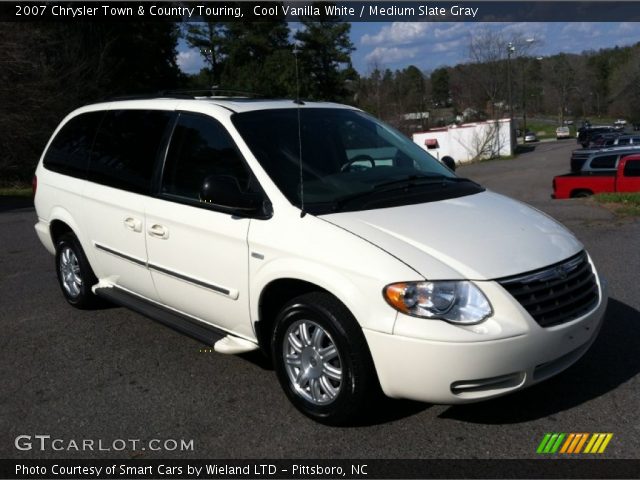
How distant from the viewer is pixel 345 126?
4.73m

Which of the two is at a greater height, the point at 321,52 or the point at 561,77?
the point at 561,77

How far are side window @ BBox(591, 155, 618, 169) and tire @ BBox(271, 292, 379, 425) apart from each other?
53.9 ft

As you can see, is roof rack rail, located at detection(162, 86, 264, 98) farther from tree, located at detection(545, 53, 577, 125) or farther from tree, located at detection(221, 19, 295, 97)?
tree, located at detection(545, 53, 577, 125)

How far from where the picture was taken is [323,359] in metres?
3.51

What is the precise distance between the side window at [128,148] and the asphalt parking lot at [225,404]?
1.27 metres

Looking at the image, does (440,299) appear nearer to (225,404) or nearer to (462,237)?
(462,237)

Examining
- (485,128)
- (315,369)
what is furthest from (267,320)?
(485,128)

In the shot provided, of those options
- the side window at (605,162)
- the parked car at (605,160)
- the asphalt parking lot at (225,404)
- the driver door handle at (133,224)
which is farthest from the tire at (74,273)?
the side window at (605,162)

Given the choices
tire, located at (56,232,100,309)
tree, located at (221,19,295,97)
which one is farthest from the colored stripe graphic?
tree, located at (221,19,295,97)

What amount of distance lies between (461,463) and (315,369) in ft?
3.06

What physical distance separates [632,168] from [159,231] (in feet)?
47.1

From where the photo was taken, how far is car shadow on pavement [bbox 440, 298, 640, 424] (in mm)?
3633

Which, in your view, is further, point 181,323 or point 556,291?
point 181,323

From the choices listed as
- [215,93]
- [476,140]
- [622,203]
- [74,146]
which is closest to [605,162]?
[622,203]
